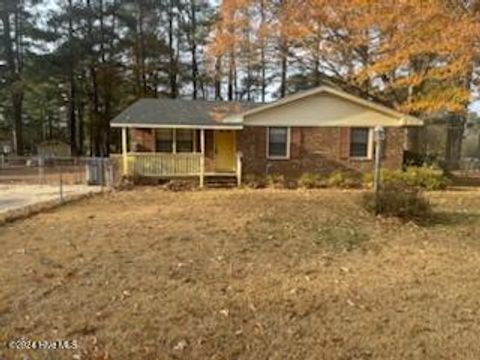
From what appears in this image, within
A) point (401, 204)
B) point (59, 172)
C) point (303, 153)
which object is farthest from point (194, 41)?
point (401, 204)

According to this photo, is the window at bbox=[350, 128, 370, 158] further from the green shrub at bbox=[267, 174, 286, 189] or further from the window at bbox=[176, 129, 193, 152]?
the window at bbox=[176, 129, 193, 152]

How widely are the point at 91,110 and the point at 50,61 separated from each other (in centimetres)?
513

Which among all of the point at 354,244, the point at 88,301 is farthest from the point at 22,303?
the point at 354,244

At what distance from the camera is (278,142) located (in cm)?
2097

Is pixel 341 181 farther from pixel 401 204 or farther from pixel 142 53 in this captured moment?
pixel 142 53

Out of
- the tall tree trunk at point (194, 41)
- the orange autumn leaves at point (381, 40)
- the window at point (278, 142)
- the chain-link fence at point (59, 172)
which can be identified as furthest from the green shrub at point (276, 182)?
the tall tree trunk at point (194, 41)

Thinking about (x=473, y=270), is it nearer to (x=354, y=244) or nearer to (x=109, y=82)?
(x=354, y=244)

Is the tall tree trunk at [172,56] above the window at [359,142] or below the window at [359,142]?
above

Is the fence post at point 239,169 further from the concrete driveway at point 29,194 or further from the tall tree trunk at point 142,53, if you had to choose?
the tall tree trunk at point 142,53

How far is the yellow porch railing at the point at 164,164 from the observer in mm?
20250

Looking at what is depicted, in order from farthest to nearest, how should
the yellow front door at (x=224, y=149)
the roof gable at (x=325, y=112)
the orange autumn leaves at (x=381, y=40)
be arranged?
1. the yellow front door at (x=224, y=149)
2. the roof gable at (x=325, y=112)
3. the orange autumn leaves at (x=381, y=40)

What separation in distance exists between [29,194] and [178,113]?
7672 millimetres

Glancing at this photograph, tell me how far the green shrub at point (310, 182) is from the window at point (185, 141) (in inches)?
224

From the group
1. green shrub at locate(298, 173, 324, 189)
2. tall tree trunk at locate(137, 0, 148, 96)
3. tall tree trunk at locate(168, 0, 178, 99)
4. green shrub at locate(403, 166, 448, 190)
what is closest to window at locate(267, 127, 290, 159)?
green shrub at locate(298, 173, 324, 189)
